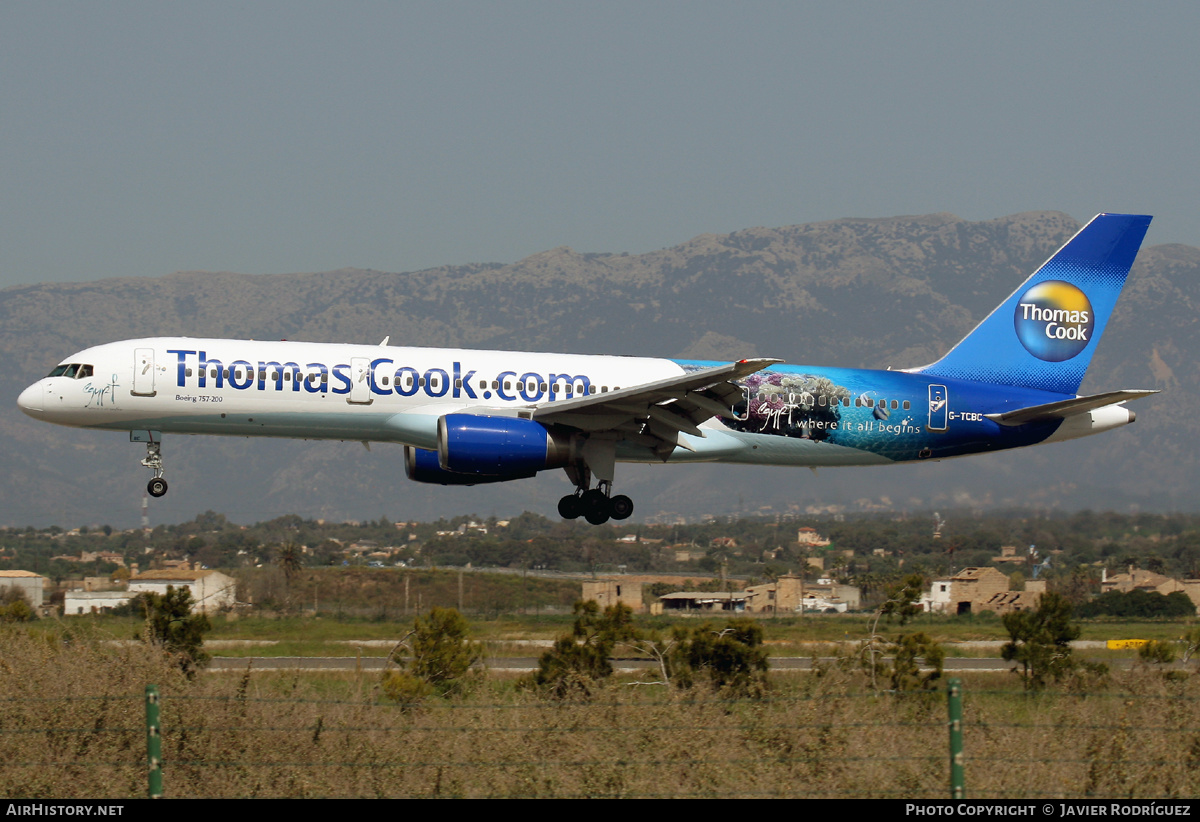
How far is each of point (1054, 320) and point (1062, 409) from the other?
4.58m

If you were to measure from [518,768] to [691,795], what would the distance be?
6.64 ft

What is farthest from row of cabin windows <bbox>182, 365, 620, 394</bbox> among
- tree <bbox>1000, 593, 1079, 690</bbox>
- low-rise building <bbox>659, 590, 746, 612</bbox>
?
low-rise building <bbox>659, 590, 746, 612</bbox>

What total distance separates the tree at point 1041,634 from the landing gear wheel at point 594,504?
12.7 meters

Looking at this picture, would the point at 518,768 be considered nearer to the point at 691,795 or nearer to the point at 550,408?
the point at 691,795

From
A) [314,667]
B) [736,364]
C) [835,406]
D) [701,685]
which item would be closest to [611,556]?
[314,667]

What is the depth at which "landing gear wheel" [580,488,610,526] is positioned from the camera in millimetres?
29969

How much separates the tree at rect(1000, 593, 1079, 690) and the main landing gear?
12.3 m

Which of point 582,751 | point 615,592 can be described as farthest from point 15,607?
point 582,751

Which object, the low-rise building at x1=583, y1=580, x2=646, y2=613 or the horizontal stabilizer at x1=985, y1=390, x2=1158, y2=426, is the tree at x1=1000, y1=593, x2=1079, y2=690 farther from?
the low-rise building at x1=583, y1=580, x2=646, y2=613

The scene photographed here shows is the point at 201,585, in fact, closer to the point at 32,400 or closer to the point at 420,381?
the point at 32,400

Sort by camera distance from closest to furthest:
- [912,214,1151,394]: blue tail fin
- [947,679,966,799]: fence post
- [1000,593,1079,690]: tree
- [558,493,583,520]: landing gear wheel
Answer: [947,679,966,799]: fence post < [558,493,583,520]: landing gear wheel < [912,214,1151,394]: blue tail fin < [1000,593,1079,690]: tree

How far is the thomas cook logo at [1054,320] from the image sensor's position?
34219 millimetres

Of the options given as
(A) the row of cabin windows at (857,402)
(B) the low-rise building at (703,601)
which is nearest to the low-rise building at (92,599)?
(B) the low-rise building at (703,601)

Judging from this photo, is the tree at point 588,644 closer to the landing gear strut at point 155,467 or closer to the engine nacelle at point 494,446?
the engine nacelle at point 494,446
